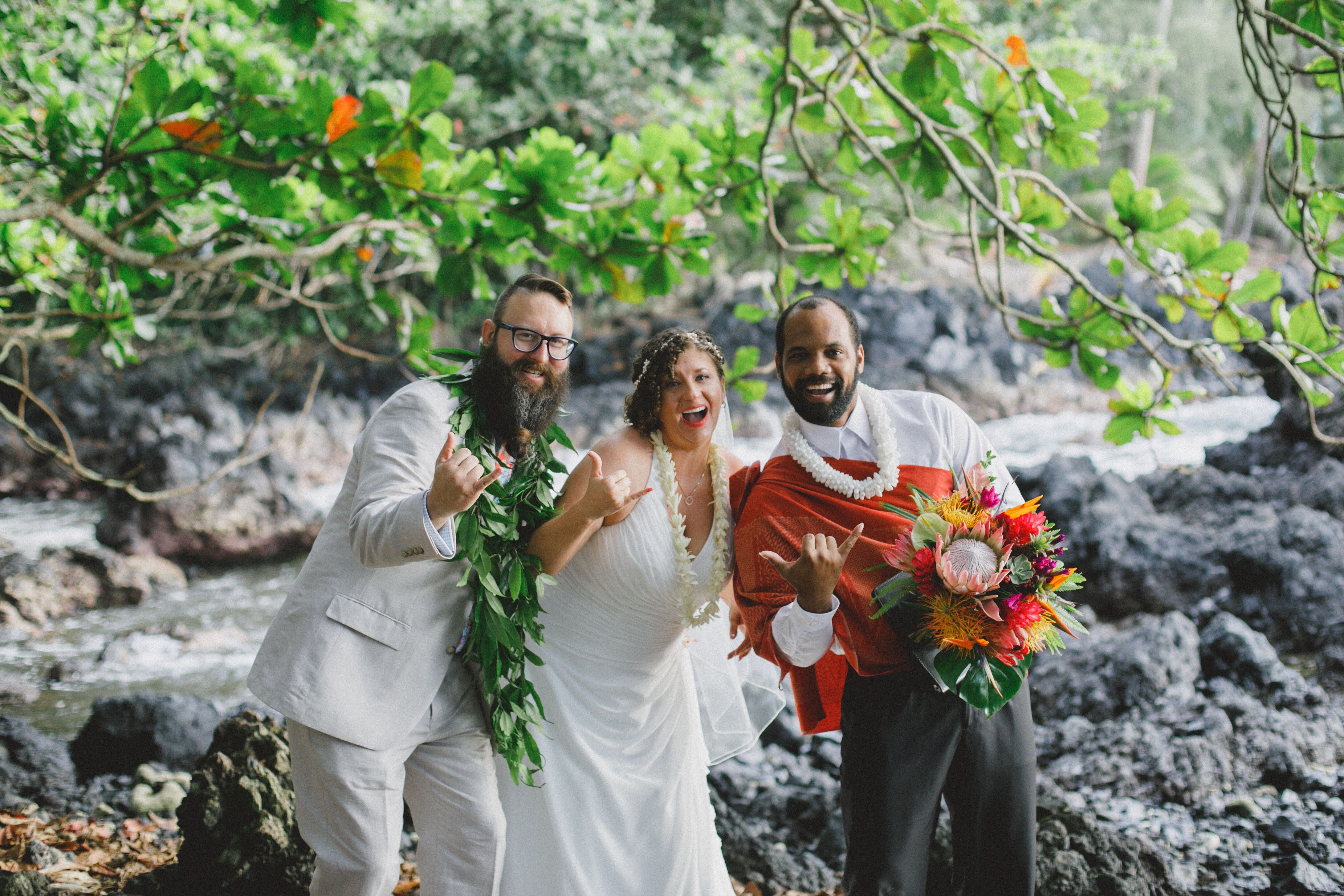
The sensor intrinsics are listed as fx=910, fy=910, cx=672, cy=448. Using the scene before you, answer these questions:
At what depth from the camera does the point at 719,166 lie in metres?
4.24

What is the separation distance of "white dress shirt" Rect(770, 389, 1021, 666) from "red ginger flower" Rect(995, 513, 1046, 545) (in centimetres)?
29

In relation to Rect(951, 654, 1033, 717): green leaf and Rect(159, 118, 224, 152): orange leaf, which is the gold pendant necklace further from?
Rect(159, 118, 224, 152): orange leaf

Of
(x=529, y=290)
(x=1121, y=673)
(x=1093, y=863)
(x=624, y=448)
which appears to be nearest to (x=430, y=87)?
(x=529, y=290)

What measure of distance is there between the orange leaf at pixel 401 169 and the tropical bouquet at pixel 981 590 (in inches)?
92.6

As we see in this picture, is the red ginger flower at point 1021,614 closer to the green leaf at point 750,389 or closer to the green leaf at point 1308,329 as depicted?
the green leaf at point 1308,329

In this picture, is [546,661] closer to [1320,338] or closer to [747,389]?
[747,389]

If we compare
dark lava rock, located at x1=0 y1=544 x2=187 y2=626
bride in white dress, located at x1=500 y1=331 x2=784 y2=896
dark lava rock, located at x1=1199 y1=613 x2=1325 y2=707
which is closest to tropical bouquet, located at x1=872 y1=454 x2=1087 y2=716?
bride in white dress, located at x1=500 y1=331 x2=784 y2=896

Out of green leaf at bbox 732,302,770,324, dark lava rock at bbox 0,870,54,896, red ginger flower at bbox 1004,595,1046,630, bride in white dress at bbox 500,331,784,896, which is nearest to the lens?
red ginger flower at bbox 1004,595,1046,630

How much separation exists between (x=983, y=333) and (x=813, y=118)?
13.7 meters

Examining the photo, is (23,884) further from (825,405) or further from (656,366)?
(825,405)

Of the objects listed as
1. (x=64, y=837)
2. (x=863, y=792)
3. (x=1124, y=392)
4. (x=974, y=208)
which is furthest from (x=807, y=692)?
(x=64, y=837)

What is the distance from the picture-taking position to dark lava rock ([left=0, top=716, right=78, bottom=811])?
443 cm

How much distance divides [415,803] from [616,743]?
65 centimetres

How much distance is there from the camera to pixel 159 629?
8352mm
